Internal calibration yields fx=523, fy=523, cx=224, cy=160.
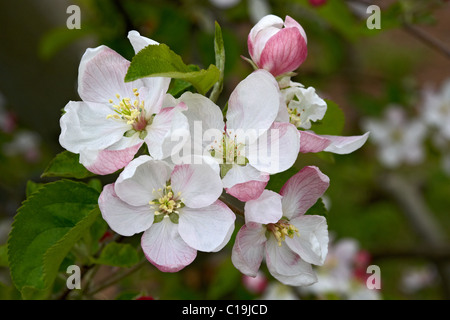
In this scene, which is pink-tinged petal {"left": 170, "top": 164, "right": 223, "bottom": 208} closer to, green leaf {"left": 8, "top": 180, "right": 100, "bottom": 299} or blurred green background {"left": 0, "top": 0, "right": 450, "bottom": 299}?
green leaf {"left": 8, "top": 180, "right": 100, "bottom": 299}

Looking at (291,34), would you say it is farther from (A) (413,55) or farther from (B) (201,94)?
(A) (413,55)

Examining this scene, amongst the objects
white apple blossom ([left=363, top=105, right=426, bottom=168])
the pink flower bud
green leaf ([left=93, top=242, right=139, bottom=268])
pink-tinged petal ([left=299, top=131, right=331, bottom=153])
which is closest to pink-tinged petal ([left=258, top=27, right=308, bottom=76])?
the pink flower bud

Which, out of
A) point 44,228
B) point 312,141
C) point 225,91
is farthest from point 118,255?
point 225,91

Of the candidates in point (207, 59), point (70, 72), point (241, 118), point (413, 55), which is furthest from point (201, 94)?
point (413, 55)

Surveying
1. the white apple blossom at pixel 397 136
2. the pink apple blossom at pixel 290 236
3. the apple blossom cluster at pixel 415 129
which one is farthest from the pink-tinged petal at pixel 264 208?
the white apple blossom at pixel 397 136

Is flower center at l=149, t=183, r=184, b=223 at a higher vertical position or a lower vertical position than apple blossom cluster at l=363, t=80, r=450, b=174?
lower

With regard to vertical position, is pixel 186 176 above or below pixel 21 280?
above

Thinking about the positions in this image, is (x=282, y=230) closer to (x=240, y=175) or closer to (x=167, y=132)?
(x=240, y=175)
